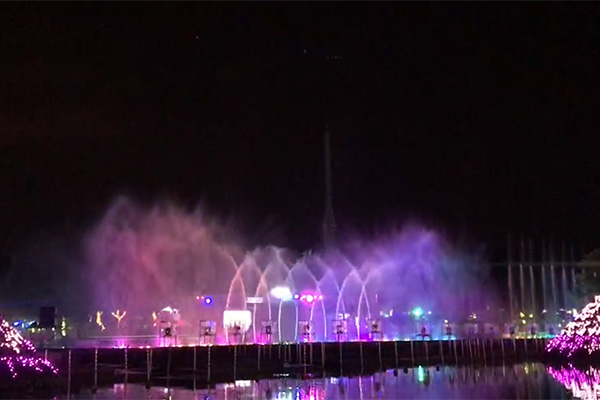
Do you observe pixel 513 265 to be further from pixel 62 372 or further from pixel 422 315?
pixel 62 372

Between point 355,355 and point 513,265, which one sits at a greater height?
point 513,265

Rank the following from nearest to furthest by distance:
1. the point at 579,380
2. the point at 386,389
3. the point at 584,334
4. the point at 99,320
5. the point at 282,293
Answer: the point at 386,389 → the point at 579,380 → the point at 584,334 → the point at 282,293 → the point at 99,320

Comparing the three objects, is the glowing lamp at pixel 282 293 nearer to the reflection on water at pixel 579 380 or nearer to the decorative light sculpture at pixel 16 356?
the reflection on water at pixel 579 380

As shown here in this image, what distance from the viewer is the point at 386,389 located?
20297mm

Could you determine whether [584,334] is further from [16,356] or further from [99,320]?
[99,320]

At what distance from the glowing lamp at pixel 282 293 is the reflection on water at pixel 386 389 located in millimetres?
23007

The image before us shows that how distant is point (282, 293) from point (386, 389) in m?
28.1

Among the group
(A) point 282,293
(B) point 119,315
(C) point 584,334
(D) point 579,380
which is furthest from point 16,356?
(A) point 282,293

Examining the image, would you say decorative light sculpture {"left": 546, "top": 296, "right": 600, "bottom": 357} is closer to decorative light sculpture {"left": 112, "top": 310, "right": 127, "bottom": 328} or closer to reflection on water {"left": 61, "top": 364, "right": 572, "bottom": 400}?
reflection on water {"left": 61, "top": 364, "right": 572, "bottom": 400}

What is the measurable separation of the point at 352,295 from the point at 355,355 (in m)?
17.5

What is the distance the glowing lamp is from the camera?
48.0m

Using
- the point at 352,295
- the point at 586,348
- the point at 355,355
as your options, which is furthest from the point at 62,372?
the point at 352,295

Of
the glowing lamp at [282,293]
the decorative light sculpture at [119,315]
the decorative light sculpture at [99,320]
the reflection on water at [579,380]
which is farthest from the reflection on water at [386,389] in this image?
the decorative light sculpture at [99,320]

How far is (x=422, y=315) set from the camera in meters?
50.1
